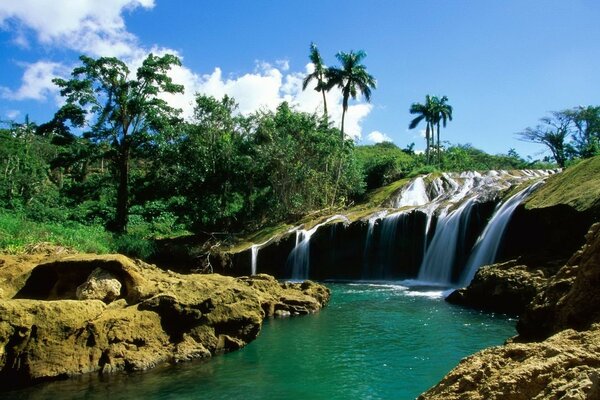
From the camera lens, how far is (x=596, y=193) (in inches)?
574

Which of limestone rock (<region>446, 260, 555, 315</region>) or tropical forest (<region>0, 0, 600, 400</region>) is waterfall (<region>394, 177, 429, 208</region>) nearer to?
tropical forest (<region>0, 0, 600, 400</region>)

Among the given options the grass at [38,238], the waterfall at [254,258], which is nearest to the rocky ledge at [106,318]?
the grass at [38,238]

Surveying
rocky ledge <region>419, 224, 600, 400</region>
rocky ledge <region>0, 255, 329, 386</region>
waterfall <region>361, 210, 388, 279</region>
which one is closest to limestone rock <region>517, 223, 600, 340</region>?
rocky ledge <region>419, 224, 600, 400</region>

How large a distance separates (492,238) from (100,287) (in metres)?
13.7

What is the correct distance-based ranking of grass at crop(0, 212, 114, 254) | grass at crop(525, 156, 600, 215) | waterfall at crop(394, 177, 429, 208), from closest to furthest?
1. grass at crop(525, 156, 600, 215)
2. grass at crop(0, 212, 114, 254)
3. waterfall at crop(394, 177, 429, 208)

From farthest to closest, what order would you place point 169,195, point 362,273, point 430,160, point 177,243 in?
point 430,160
point 169,195
point 177,243
point 362,273

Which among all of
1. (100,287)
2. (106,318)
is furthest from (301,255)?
(106,318)

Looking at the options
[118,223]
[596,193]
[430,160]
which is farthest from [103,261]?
[430,160]

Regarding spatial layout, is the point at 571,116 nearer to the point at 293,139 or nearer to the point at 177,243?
the point at 293,139

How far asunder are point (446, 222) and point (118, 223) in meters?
18.8

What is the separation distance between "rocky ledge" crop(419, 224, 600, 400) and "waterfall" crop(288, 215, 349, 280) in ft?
69.8

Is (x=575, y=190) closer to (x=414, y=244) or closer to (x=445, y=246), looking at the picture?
(x=445, y=246)

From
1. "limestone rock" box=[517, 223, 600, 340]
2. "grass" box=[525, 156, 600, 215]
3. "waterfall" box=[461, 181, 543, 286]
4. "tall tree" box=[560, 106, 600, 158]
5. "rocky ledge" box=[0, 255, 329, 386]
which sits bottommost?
"rocky ledge" box=[0, 255, 329, 386]

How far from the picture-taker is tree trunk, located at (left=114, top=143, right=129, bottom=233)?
98.9 ft
